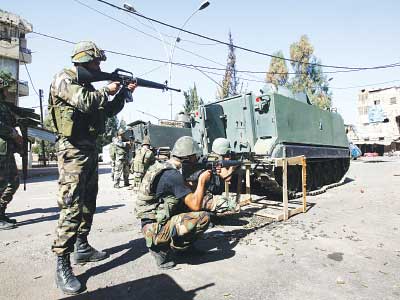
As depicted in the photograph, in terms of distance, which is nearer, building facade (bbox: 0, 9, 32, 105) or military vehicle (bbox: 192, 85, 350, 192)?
military vehicle (bbox: 192, 85, 350, 192)

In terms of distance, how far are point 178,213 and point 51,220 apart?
326 centimetres

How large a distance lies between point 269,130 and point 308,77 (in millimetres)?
32083

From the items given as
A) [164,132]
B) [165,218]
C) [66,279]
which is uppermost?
[164,132]

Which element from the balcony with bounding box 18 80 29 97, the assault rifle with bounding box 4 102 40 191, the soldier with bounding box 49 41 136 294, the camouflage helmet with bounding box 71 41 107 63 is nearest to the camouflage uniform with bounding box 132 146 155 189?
the assault rifle with bounding box 4 102 40 191

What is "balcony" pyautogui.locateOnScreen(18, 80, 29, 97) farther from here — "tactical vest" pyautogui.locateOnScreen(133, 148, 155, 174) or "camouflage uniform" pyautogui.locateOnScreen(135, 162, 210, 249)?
"camouflage uniform" pyautogui.locateOnScreen(135, 162, 210, 249)

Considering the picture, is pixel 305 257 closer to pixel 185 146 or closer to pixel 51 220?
pixel 185 146

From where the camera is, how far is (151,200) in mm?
3289

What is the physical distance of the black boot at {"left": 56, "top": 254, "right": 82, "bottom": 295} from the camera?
272cm

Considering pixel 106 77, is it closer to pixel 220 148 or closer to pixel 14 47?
pixel 220 148

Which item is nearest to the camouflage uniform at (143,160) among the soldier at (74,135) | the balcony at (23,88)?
the soldier at (74,135)

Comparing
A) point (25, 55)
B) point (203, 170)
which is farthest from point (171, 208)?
point (25, 55)

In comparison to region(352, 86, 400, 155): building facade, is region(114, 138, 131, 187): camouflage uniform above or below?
below

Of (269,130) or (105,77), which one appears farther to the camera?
(269,130)

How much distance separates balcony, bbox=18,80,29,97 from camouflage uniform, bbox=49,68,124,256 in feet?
84.9
